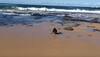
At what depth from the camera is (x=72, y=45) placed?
9.58 m

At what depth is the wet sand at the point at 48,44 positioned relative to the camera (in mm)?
8297

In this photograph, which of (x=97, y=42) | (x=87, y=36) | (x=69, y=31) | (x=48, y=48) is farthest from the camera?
(x=69, y=31)

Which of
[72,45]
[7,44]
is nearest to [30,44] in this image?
[7,44]

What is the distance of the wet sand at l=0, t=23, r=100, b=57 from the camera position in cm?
830

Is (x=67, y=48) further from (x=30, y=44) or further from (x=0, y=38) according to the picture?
(x=0, y=38)

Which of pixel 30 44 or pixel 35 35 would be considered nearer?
pixel 30 44

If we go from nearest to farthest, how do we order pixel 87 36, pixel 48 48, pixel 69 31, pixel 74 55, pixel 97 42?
pixel 74 55
pixel 48 48
pixel 97 42
pixel 87 36
pixel 69 31

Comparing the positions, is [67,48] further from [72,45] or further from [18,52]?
[18,52]

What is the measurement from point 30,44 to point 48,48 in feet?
2.67

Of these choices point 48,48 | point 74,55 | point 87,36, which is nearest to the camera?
point 74,55

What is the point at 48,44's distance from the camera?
31.7 ft

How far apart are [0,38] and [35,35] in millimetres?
1530

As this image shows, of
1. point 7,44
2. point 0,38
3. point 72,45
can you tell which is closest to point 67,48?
point 72,45

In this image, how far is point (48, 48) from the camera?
9.05 meters
